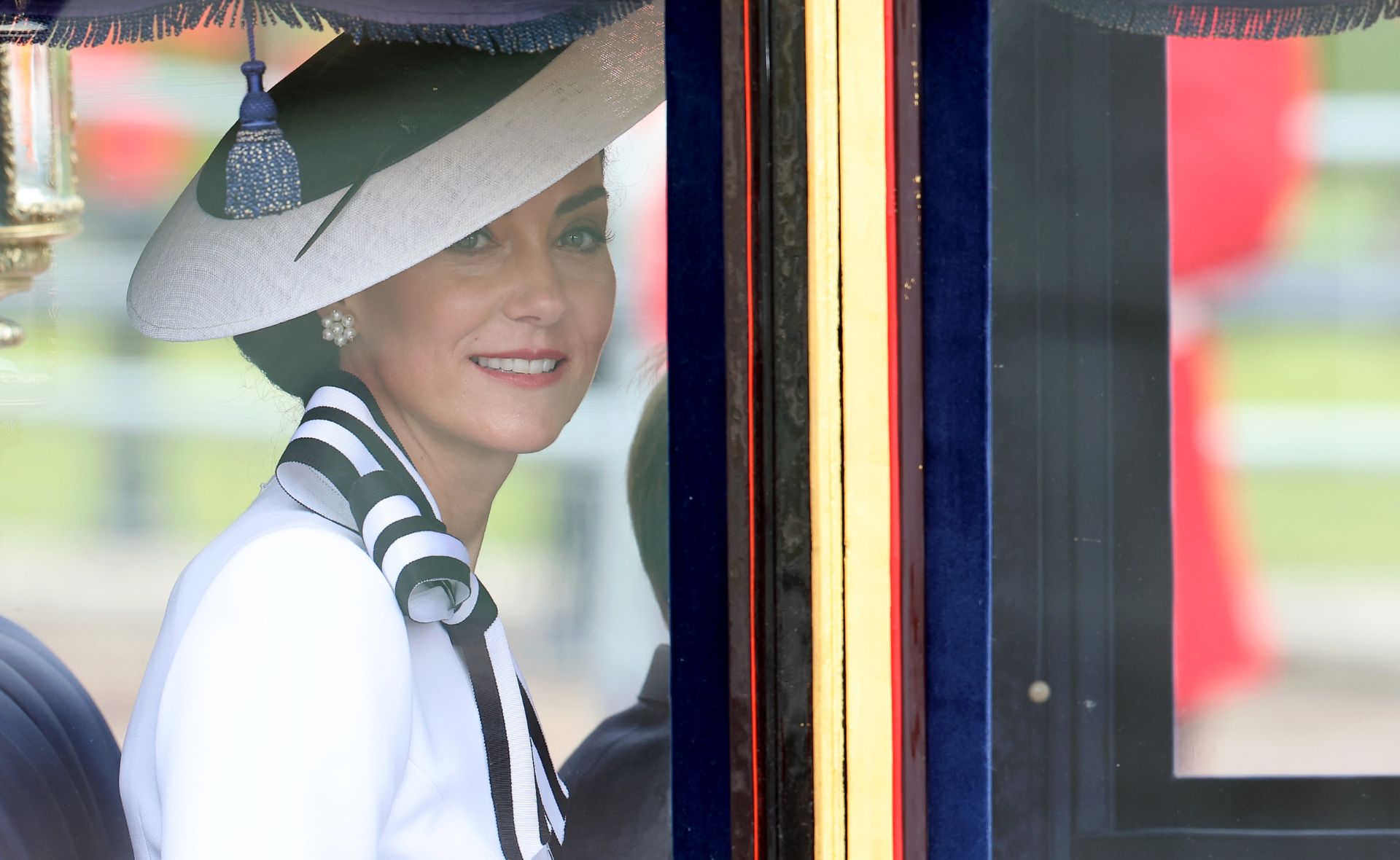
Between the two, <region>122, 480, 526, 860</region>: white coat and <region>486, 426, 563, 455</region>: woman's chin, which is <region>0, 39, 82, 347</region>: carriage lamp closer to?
<region>122, 480, 526, 860</region>: white coat

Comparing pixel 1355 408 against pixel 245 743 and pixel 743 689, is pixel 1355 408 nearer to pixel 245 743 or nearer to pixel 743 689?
pixel 743 689

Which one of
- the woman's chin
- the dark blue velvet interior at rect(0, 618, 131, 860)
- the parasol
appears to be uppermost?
the parasol

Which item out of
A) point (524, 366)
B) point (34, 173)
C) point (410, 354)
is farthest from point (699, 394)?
point (34, 173)

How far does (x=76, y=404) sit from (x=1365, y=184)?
50.3 inches

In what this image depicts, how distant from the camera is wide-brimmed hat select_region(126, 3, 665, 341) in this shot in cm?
118

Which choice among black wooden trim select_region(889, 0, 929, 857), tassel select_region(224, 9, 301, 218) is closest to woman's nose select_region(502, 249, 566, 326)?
tassel select_region(224, 9, 301, 218)

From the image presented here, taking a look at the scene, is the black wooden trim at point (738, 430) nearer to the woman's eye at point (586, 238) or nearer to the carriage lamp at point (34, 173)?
the woman's eye at point (586, 238)

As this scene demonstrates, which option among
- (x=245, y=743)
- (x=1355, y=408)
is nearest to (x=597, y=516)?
(x=245, y=743)

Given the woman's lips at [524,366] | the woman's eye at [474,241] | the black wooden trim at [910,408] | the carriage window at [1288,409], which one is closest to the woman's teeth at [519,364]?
the woman's lips at [524,366]

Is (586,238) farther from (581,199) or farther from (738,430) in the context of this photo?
(738,430)

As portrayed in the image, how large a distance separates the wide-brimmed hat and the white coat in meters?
0.22

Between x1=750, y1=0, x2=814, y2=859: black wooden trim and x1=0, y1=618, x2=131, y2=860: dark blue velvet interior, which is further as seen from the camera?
x1=0, y1=618, x2=131, y2=860: dark blue velvet interior

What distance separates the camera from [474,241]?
1.19m

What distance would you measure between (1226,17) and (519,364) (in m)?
0.74
